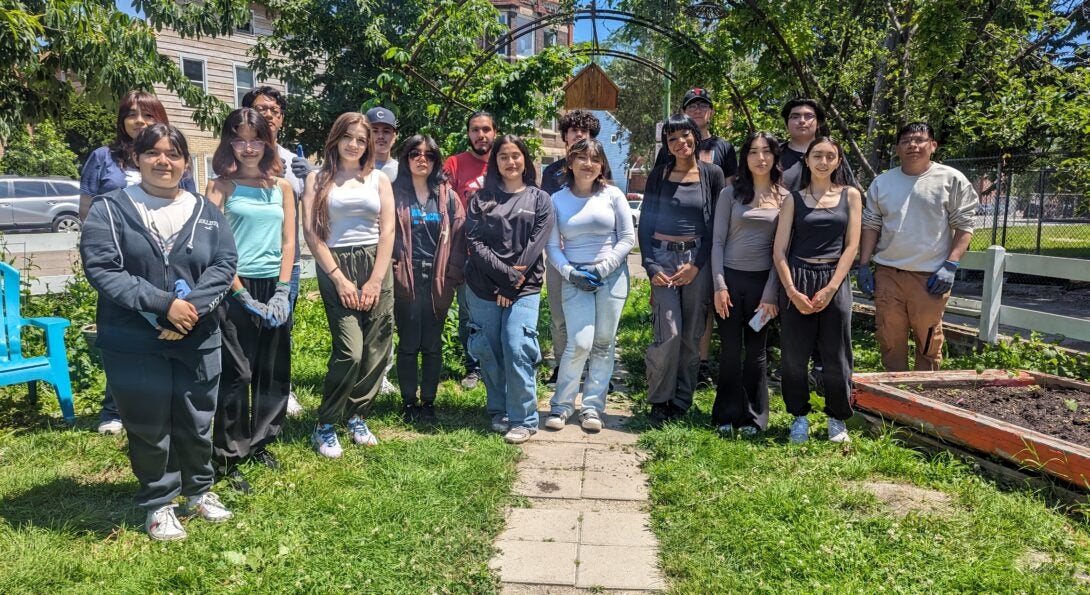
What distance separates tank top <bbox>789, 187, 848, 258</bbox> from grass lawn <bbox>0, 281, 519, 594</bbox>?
6.85 ft

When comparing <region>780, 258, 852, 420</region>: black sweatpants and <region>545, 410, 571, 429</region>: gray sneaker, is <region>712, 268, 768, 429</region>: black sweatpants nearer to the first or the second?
<region>780, 258, 852, 420</region>: black sweatpants

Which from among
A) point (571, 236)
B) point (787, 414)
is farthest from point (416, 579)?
point (787, 414)

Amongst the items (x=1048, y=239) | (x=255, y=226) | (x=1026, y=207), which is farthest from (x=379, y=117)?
(x=1048, y=239)

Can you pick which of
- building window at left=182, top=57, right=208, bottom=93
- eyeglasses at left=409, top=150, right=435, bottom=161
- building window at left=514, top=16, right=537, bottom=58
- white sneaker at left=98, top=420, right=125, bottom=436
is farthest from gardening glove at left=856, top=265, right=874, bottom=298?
building window at left=514, top=16, right=537, bottom=58

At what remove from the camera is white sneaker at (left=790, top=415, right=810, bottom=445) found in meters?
4.38

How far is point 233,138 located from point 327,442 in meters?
1.74

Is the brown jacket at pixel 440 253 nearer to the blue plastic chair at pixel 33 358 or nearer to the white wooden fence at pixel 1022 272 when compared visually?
the blue plastic chair at pixel 33 358

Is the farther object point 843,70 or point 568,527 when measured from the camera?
point 843,70

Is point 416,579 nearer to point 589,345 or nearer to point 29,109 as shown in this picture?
point 589,345

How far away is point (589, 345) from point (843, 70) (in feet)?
14.9

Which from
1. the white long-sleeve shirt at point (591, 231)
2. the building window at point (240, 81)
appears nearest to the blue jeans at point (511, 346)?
the white long-sleeve shirt at point (591, 231)

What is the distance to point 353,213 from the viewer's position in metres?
4.16

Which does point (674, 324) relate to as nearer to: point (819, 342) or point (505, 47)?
point (819, 342)

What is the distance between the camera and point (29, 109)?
20.6 feet
